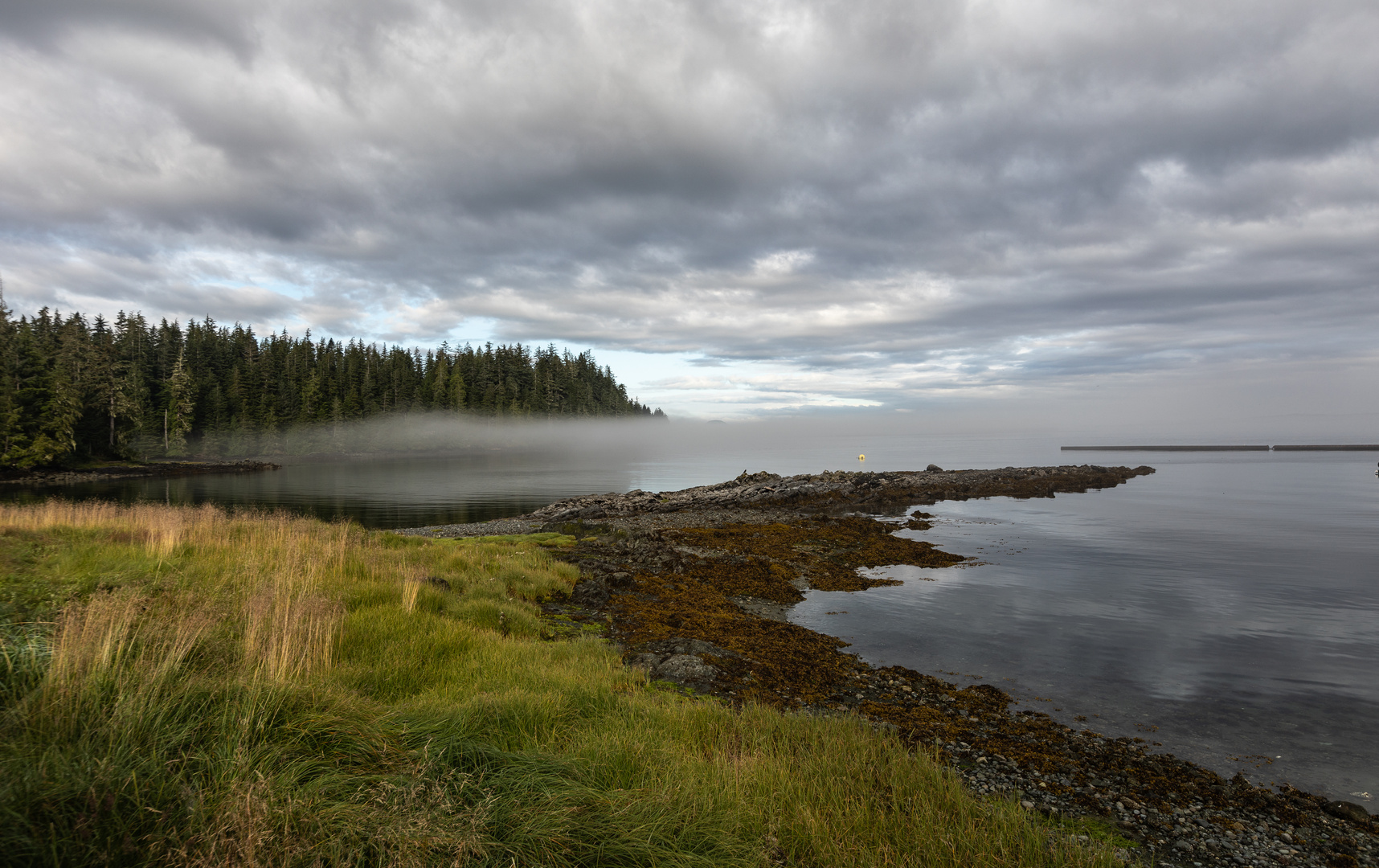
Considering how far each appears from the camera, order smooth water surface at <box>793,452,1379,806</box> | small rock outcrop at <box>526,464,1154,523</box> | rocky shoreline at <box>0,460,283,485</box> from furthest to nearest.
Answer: rocky shoreline at <box>0,460,283,485</box>, small rock outcrop at <box>526,464,1154,523</box>, smooth water surface at <box>793,452,1379,806</box>

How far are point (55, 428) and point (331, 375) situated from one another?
6763 centimetres

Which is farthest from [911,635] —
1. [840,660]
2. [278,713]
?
[278,713]

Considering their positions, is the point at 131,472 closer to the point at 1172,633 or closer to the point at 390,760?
the point at 390,760

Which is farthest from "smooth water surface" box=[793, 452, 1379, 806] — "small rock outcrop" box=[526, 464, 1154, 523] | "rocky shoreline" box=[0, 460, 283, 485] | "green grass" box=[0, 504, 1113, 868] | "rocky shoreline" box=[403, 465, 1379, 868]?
"rocky shoreline" box=[0, 460, 283, 485]

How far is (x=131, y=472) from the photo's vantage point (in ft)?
251

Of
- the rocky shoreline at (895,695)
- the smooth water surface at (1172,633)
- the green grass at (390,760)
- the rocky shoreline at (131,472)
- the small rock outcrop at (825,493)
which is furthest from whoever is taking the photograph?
the rocky shoreline at (131,472)

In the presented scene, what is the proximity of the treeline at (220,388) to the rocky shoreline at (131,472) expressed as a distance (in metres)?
2.39

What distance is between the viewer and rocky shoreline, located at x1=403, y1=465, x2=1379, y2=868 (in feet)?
23.2

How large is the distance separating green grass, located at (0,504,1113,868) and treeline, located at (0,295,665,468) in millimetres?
84058

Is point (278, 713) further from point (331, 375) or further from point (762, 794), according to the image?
point (331, 375)

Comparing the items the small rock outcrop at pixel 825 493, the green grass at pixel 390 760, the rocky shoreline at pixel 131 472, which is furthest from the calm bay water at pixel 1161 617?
the rocky shoreline at pixel 131 472

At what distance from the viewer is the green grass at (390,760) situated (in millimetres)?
3580

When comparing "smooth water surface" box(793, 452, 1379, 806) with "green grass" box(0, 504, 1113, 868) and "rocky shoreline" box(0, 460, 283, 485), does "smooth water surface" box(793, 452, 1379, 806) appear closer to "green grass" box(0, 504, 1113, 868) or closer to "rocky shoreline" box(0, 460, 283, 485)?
"green grass" box(0, 504, 1113, 868)

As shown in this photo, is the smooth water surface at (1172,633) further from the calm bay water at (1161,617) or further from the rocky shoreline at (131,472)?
the rocky shoreline at (131,472)
